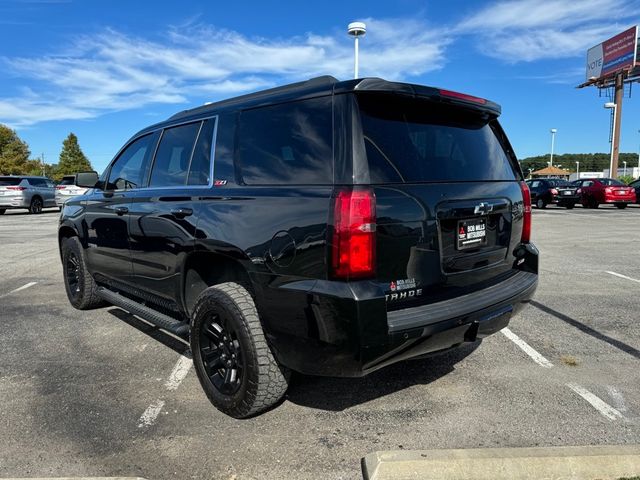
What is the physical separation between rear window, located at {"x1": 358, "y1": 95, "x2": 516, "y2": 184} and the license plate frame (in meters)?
0.27

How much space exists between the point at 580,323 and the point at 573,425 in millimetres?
2350

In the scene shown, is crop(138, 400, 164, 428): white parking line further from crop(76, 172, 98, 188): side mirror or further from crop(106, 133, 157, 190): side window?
crop(76, 172, 98, 188): side mirror

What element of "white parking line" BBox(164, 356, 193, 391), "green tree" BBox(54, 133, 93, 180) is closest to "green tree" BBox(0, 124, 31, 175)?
"green tree" BBox(54, 133, 93, 180)

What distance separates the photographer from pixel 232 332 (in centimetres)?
307

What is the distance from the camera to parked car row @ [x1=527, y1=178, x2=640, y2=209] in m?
24.0

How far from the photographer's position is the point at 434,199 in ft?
9.14

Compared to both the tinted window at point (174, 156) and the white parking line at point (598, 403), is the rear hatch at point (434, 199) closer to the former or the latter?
the white parking line at point (598, 403)

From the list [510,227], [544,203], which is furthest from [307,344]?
[544,203]

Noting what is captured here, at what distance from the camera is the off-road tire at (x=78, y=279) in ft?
17.5

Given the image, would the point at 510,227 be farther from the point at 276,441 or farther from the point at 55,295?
the point at 55,295

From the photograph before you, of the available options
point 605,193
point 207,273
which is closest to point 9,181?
point 207,273

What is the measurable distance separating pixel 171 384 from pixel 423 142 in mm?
2449

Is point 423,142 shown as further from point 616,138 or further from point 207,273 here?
point 616,138

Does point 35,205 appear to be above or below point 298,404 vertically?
above
